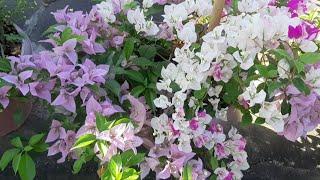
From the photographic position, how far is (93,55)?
59.1 inches

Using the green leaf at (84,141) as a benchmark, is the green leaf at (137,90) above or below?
below

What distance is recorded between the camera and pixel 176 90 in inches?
53.1

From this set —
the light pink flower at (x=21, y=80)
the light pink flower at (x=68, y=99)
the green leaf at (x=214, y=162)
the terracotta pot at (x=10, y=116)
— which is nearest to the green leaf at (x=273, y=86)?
the green leaf at (x=214, y=162)

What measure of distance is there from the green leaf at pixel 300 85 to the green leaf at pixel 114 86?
444mm

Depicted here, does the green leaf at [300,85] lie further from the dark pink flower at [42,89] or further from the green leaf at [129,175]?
the dark pink flower at [42,89]

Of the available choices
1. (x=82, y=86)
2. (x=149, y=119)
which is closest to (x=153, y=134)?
(x=149, y=119)

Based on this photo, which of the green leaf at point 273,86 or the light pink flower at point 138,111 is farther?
the light pink flower at point 138,111

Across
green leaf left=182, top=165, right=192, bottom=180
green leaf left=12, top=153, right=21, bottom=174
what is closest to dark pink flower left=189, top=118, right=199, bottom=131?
green leaf left=182, top=165, right=192, bottom=180

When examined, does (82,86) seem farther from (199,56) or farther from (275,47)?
(275,47)

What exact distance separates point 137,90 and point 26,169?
0.35m

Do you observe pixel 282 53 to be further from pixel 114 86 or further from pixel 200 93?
pixel 114 86

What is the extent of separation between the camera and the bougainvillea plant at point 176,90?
1.28m

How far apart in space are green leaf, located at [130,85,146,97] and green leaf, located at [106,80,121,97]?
0.16 feet

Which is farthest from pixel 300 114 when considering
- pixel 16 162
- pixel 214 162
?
pixel 16 162
